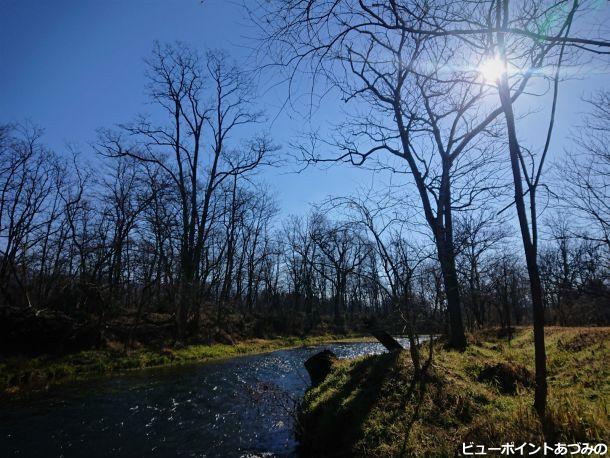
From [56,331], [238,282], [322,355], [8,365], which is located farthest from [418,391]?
[238,282]

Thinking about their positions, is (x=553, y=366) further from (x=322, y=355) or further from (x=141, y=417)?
(x=141, y=417)

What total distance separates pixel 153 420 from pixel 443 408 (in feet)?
21.7

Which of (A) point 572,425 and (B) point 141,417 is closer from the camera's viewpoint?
(A) point 572,425

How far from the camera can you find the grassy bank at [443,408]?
4660 millimetres

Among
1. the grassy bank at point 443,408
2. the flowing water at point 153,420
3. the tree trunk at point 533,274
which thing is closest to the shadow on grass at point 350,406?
the grassy bank at point 443,408

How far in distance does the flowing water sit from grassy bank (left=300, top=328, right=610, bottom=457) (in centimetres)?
98

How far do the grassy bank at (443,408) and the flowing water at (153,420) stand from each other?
982mm

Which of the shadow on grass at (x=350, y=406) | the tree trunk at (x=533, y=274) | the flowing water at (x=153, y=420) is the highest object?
the tree trunk at (x=533, y=274)

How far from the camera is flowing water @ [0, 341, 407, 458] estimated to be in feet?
23.9

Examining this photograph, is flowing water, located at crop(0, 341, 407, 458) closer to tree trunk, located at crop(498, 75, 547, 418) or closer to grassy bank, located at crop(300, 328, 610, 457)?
grassy bank, located at crop(300, 328, 610, 457)

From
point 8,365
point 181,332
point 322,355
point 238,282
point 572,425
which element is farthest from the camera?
point 238,282

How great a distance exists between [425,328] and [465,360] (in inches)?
72.6

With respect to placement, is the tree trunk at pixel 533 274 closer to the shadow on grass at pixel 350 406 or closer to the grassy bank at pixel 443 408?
the grassy bank at pixel 443 408

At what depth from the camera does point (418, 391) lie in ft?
23.1
